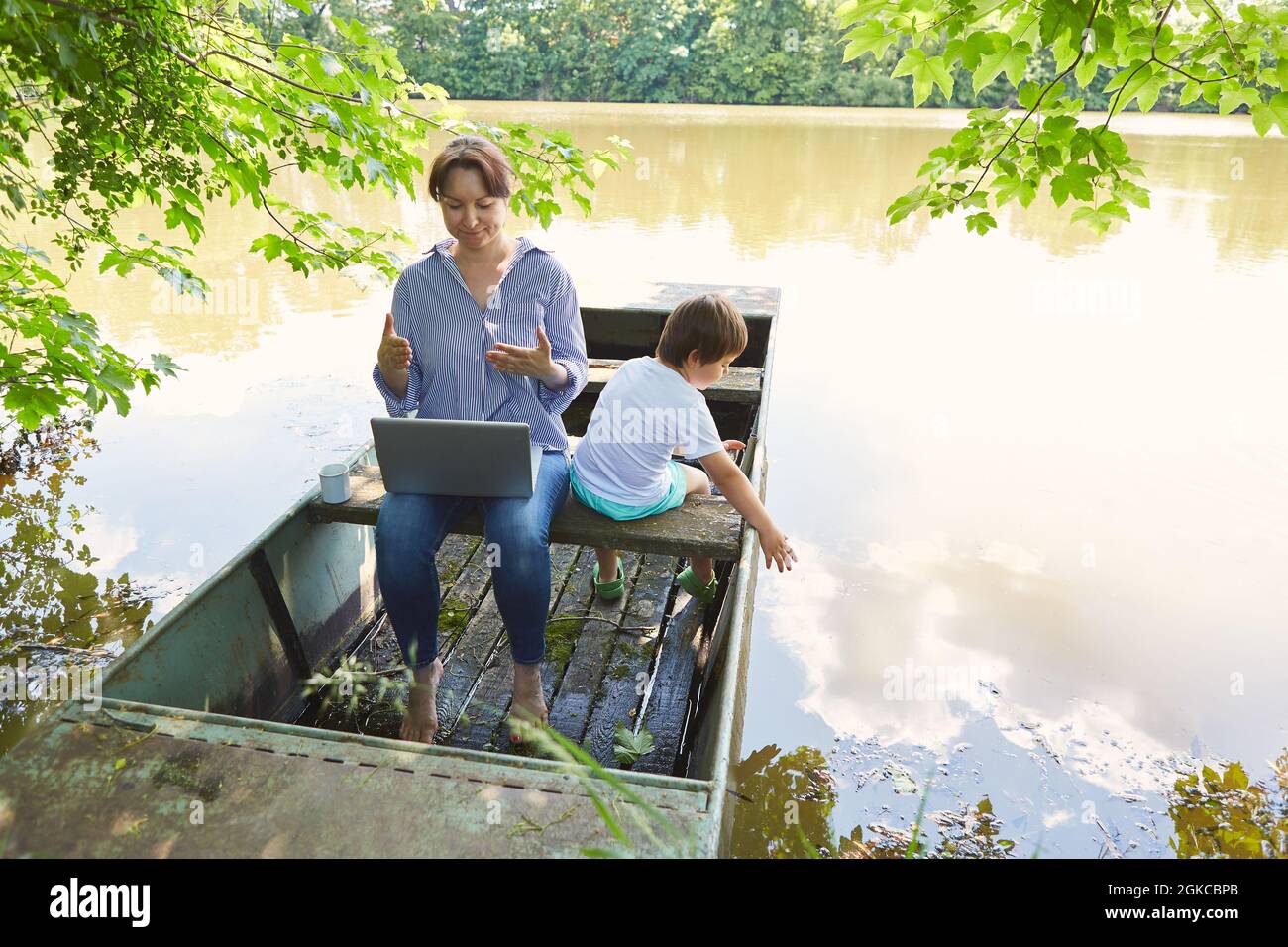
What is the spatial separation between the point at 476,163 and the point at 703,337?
86cm

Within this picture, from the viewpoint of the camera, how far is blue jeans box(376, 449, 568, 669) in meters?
2.58

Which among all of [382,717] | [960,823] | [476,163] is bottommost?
[960,823]

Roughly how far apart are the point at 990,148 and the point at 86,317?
2.82 metres

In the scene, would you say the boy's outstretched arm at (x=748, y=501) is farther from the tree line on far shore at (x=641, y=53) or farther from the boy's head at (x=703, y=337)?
the tree line on far shore at (x=641, y=53)

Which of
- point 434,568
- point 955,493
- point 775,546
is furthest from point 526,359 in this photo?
point 955,493

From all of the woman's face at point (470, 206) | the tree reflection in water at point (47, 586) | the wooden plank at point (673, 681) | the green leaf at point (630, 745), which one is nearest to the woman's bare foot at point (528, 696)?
the green leaf at point (630, 745)

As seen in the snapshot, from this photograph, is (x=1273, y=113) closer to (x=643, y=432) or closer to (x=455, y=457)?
(x=643, y=432)

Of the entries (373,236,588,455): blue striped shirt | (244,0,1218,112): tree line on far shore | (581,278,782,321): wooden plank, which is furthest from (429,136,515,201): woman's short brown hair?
(244,0,1218,112): tree line on far shore

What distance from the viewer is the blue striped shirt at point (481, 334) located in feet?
9.16

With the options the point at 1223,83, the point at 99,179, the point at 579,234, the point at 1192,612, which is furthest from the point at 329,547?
the point at 579,234

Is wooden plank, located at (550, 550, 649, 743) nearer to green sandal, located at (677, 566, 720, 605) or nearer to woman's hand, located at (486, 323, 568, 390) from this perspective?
green sandal, located at (677, 566, 720, 605)

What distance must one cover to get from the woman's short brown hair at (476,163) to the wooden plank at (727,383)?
1613mm

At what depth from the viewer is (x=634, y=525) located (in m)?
2.78

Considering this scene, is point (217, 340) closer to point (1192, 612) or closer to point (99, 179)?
point (99, 179)
